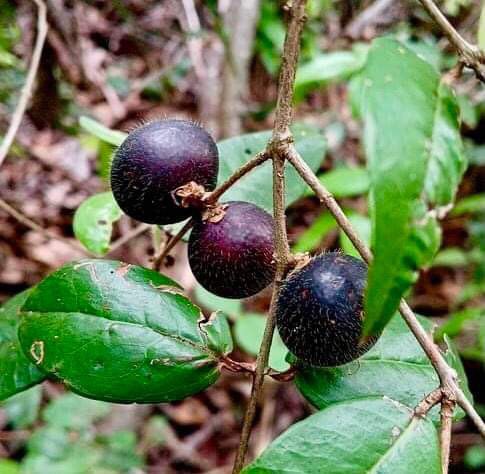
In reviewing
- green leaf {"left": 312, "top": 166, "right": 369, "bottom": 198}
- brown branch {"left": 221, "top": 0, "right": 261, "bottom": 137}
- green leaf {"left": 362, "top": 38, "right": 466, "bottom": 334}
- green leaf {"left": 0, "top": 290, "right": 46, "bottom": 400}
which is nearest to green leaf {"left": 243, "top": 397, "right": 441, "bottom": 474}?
green leaf {"left": 362, "top": 38, "right": 466, "bottom": 334}

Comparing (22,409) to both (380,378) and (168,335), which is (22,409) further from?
(380,378)

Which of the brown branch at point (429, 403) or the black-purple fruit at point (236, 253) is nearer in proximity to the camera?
the brown branch at point (429, 403)

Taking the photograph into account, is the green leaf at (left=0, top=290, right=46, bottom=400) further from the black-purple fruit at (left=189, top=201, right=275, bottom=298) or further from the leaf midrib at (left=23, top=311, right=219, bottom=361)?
the black-purple fruit at (left=189, top=201, right=275, bottom=298)

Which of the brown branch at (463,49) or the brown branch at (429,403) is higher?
the brown branch at (463,49)

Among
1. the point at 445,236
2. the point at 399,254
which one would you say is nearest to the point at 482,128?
the point at 445,236

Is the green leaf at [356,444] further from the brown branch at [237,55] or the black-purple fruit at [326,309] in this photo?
the brown branch at [237,55]

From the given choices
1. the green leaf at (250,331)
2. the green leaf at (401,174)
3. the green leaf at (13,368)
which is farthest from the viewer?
the green leaf at (250,331)

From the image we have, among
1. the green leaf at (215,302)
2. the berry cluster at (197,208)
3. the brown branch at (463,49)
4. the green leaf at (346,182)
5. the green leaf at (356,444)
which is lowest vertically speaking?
the green leaf at (215,302)

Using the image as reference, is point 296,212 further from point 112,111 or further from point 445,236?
point 112,111

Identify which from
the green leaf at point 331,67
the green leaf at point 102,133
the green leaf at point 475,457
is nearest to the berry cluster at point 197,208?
the green leaf at point 102,133
